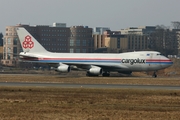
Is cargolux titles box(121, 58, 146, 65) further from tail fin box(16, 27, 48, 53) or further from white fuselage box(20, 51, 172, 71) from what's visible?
tail fin box(16, 27, 48, 53)

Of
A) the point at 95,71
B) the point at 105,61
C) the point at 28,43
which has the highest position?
the point at 28,43

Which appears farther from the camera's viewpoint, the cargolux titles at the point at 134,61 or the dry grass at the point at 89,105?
the cargolux titles at the point at 134,61

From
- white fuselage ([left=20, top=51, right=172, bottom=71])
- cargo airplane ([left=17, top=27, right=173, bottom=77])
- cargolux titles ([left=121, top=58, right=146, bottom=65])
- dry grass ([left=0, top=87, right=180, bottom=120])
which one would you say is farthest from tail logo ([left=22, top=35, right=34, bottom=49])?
dry grass ([left=0, top=87, right=180, bottom=120])

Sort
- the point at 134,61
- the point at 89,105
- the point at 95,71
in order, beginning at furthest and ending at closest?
1. the point at 134,61
2. the point at 95,71
3. the point at 89,105

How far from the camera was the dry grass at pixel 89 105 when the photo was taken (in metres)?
24.3

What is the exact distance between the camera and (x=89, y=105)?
2897cm

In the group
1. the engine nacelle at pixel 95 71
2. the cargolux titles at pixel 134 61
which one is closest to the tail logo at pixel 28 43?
the engine nacelle at pixel 95 71

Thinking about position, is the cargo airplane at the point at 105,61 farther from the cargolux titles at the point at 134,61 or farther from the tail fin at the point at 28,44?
the tail fin at the point at 28,44

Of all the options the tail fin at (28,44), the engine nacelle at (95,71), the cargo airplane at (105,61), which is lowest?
the engine nacelle at (95,71)

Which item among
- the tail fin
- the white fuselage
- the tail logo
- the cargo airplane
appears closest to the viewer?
the cargo airplane

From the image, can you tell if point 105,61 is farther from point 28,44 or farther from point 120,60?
point 28,44

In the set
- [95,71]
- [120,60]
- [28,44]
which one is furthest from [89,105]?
[28,44]

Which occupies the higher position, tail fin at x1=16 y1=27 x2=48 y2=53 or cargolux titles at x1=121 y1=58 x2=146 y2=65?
tail fin at x1=16 y1=27 x2=48 y2=53

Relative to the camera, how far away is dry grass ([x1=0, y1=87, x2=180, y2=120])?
24.3 m
